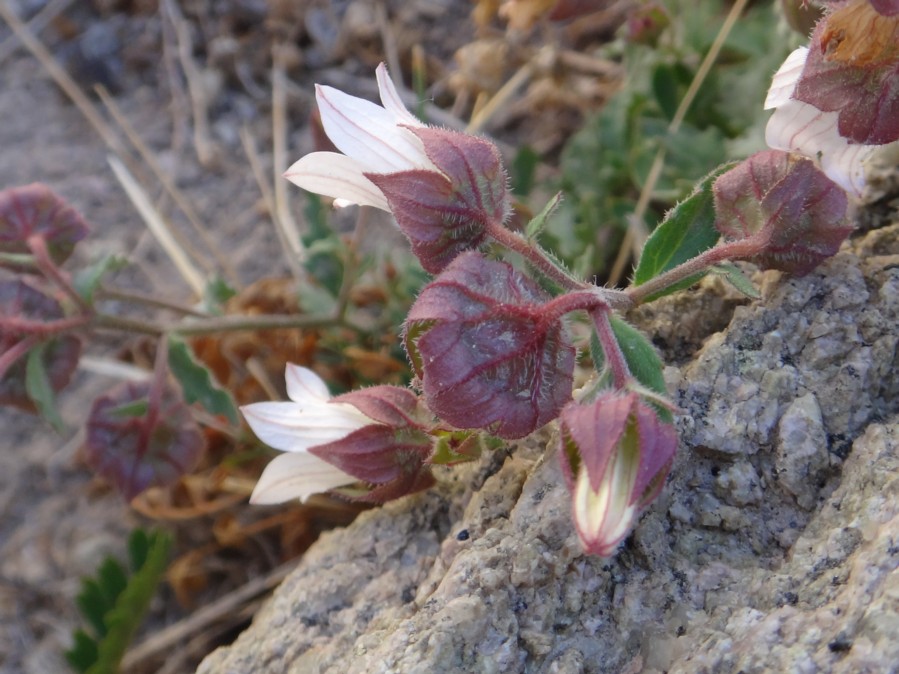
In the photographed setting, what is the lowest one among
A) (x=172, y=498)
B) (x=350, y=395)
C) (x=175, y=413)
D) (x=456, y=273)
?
(x=172, y=498)

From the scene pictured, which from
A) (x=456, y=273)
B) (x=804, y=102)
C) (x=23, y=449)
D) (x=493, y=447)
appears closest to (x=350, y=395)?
(x=493, y=447)

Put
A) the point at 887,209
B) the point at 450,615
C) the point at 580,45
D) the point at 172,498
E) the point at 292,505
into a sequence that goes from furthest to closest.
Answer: the point at 580,45 → the point at 172,498 → the point at 292,505 → the point at 887,209 → the point at 450,615

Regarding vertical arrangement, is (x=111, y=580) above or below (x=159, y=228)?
below

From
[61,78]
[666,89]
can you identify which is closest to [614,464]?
[666,89]

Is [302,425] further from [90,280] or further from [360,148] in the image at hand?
[90,280]

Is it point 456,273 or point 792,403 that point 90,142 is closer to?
point 456,273

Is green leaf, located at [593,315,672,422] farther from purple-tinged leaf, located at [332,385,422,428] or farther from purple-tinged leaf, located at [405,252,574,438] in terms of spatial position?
purple-tinged leaf, located at [332,385,422,428]
